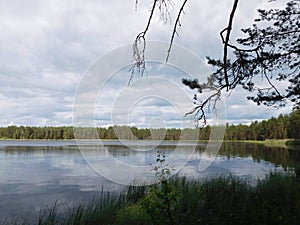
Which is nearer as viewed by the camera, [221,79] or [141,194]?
[221,79]

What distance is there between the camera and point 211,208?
186 inches

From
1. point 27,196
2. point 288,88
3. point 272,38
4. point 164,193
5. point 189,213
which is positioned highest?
point 272,38

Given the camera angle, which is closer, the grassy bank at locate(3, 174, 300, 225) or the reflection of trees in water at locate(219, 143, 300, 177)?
the grassy bank at locate(3, 174, 300, 225)

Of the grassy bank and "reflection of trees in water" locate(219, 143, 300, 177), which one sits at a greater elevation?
the grassy bank

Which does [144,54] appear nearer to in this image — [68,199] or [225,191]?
[225,191]

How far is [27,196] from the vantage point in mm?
7773

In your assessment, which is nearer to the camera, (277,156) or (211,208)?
(211,208)

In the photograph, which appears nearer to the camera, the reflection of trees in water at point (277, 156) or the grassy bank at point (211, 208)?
the grassy bank at point (211, 208)

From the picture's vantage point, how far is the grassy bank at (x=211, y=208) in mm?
3671

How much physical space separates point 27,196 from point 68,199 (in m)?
1.40

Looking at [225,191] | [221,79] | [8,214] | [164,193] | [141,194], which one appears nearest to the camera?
[164,193]

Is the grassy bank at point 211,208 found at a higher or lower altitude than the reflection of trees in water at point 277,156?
higher

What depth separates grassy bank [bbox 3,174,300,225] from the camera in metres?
3.67

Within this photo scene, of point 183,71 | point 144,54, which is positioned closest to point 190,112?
point 183,71
